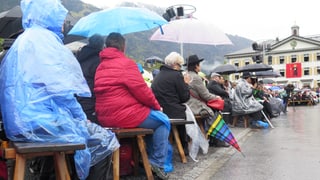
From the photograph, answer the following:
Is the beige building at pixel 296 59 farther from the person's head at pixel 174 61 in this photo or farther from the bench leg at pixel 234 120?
the person's head at pixel 174 61

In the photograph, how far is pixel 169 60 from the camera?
6559 millimetres

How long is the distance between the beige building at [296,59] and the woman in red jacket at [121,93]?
2954 inches

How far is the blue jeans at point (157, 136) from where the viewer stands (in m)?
5.07

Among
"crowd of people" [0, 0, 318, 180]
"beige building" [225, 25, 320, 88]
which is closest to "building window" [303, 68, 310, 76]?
"beige building" [225, 25, 320, 88]

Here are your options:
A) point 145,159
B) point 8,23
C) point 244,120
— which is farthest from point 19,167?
point 244,120

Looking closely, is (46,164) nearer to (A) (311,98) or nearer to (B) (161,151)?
(B) (161,151)

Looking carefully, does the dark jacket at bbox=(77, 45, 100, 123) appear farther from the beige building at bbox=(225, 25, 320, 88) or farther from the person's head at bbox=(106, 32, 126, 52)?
the beige building at bbox=(225, 25, 320, 88)

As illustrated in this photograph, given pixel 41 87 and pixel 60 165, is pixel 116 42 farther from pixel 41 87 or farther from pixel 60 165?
pixel 60 165

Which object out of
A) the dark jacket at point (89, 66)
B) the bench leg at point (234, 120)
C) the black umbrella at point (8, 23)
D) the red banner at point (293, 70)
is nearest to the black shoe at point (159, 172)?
the dark jacket at point (89, 66)

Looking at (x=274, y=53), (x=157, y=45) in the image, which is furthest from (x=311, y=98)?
(x=157, y=45)

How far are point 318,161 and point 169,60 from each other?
10.0 ft

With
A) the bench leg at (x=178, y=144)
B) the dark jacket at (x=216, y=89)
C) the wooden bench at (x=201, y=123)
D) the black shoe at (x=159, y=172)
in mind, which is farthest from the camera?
the dark jacket at (x=216, y=89)

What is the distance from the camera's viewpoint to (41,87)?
3432 mm

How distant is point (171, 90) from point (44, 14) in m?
3.03
